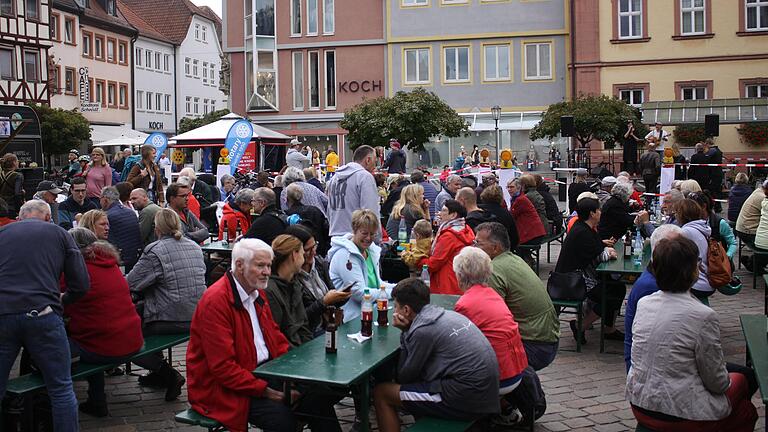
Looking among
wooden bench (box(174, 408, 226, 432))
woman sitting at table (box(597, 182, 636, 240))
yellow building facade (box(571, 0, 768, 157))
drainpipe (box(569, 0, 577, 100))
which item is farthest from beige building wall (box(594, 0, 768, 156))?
wooden bench (box(174, 408, 226, 432))

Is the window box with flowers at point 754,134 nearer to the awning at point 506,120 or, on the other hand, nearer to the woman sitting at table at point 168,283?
the awning at point 506,120

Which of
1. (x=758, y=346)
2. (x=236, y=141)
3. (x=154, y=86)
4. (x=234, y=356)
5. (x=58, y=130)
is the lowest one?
(x=758, y=346)

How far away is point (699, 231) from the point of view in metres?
7.57

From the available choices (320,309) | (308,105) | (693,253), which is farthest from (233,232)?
(308,105)

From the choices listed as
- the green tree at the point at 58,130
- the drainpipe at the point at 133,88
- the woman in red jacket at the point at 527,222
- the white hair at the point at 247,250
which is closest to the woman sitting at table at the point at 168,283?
the white hair at the point at 247,250

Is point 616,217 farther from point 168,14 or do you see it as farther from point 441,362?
point 168,14

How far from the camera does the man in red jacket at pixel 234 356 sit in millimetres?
4840

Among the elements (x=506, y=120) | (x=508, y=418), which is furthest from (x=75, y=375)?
(x=506, y=120)

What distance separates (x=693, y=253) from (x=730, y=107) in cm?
2621

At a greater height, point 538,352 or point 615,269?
point 615,269

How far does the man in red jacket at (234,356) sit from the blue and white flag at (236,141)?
14281 mm

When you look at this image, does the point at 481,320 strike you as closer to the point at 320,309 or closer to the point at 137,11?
the point at 320,309

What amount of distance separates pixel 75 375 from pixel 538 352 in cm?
330

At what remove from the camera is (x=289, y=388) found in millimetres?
5008
